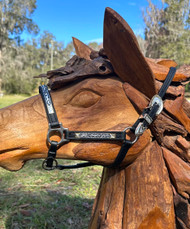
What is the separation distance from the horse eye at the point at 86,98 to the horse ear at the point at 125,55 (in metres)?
0.19

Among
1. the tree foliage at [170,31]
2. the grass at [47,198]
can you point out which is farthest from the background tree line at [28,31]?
the grass at [47,198]

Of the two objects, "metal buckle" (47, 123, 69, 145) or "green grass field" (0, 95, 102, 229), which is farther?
"green grass field" (0, 95, 102, 229)

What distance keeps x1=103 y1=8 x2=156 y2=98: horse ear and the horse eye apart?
188 mm

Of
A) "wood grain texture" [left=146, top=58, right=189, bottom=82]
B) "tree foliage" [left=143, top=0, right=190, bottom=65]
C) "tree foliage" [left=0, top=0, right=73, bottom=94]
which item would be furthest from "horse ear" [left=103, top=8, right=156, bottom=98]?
"tree foliage" [left=0, top=0, right=73, bottom=94]

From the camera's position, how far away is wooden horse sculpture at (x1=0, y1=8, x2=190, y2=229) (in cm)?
110

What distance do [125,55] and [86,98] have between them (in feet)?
1.01

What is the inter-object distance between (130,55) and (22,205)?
2.84 metres

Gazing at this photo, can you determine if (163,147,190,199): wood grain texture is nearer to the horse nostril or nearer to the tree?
the horse nostril

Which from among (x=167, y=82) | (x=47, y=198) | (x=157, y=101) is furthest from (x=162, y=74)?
(x=47, y=198)

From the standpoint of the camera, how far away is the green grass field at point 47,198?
8.94ft

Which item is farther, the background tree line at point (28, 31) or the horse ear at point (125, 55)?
the background tree line at point (28, 31)

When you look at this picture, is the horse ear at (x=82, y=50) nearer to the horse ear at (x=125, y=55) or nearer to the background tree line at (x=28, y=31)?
the horse ear at (x=125, y=55)

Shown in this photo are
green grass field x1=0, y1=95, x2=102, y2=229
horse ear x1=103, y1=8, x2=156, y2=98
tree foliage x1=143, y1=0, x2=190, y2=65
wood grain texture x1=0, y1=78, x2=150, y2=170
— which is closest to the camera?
horse ear x1=103, y1=8, x2=156, y2=98

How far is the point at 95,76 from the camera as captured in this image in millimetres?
1215
